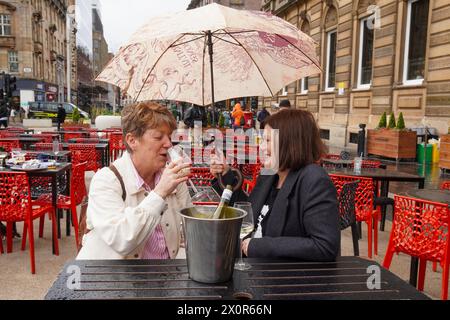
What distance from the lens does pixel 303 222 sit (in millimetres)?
→ 1996

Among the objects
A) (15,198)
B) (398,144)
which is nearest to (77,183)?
(15,198)

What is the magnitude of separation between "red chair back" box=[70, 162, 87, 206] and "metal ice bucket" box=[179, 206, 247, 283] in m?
3.62

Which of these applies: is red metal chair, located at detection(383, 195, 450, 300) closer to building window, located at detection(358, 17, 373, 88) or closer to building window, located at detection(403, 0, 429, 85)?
building window, located at detection(403, 0, 429, 85)

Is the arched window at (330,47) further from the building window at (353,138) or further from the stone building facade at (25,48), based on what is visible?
the stone building facade at (25,48)

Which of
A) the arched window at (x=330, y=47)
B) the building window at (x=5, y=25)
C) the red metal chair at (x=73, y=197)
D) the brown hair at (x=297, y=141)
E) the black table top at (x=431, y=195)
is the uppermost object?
the building window at (x=5, y=25)

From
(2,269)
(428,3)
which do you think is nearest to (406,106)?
(428,3)

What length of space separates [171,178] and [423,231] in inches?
91.2

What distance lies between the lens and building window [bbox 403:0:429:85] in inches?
522

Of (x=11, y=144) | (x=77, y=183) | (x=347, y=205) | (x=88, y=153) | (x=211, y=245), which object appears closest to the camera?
(x=211, y=245)

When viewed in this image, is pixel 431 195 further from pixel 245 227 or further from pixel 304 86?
pixel 304 86

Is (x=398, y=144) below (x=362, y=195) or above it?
above

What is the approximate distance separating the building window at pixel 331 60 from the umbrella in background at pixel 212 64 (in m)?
17.1

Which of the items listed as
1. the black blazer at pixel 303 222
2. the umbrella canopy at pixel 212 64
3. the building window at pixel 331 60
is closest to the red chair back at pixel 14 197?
the umbrella canopy at pixel 212 64

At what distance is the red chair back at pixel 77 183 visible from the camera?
4851 millimetres
